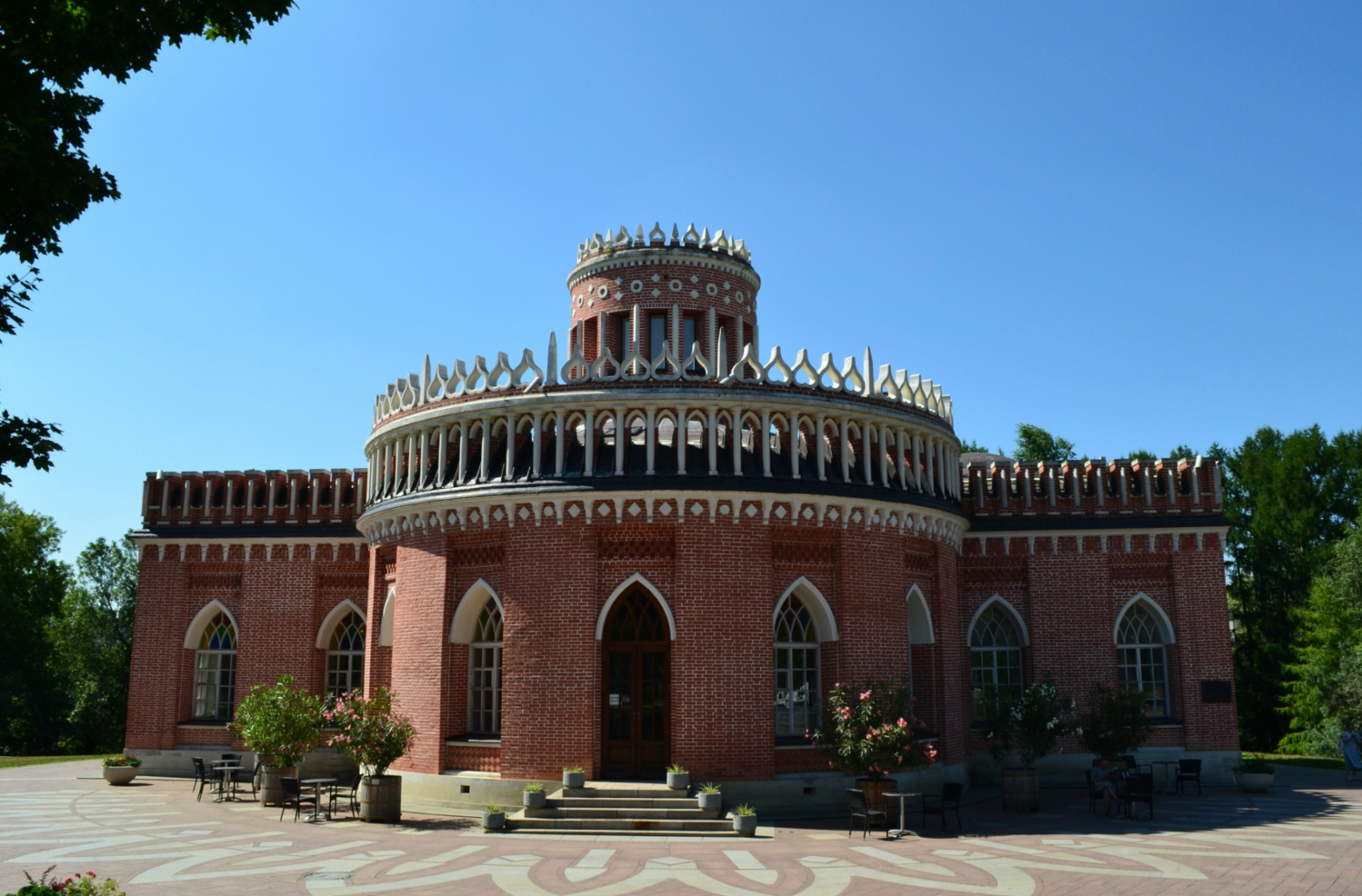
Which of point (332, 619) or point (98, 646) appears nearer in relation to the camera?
point (332, 619)

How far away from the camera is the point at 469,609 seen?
66.7ft

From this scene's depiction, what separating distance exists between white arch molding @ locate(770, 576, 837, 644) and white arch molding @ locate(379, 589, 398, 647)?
911cm

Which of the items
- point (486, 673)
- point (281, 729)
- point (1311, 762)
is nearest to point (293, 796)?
point (281, 729)

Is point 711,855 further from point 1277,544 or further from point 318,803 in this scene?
point 1277,544

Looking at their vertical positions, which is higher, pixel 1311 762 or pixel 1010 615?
pixel 1010 615

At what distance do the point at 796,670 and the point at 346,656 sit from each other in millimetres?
12940

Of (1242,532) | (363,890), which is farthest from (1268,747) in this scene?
(363,890)

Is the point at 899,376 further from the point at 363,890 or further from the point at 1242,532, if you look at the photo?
the point at 1242,532

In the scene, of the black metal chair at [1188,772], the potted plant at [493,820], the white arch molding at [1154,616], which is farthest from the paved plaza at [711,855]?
the white arch molding at [1154,616]

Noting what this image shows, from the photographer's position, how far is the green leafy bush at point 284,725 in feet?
66.6

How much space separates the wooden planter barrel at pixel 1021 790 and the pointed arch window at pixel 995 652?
5.13 meters

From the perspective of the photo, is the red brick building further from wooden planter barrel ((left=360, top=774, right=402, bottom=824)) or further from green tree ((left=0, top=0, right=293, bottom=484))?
green tree ((left=0, top=0, right=293, bottom=484))

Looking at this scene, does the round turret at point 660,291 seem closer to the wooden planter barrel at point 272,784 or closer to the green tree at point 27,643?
the wooden planter barrel at point 272,784

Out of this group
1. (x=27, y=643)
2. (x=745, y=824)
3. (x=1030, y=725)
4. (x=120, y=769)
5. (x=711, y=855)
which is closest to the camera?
(x=711, y=855)
